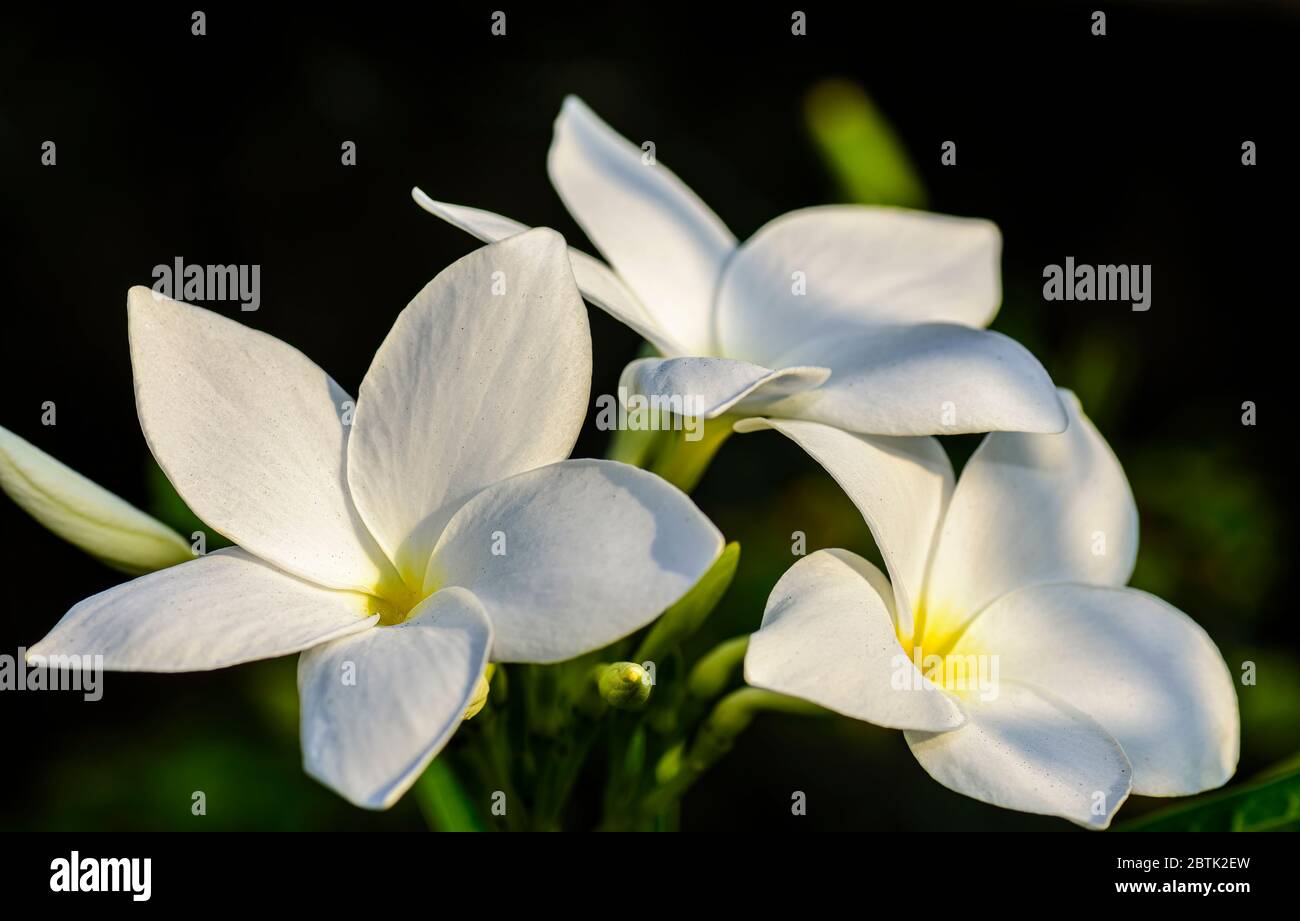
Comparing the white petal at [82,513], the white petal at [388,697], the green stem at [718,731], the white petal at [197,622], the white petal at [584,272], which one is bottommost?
the green stem at [718,731]

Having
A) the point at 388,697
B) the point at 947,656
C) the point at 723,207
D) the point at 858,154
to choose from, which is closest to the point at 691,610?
the point at 947,656

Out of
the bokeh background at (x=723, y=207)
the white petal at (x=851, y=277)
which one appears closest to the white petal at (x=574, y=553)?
the white petal at (x=851, y=277)

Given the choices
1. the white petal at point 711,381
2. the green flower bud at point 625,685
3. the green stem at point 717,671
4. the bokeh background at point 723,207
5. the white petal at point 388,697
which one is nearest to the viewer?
the white petal at point 388,697

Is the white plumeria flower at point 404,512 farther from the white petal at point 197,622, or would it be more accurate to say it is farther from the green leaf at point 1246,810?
the green leaf at point 1246,810

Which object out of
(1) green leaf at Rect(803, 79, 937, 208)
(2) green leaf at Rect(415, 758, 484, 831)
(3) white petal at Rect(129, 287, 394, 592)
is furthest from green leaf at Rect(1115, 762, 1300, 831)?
(1) green leaf at Rect(803, 79, 937, 208)

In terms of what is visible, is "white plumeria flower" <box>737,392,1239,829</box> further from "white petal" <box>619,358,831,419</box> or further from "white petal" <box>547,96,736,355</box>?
"white petal" <box>547,96,736,355</box>
